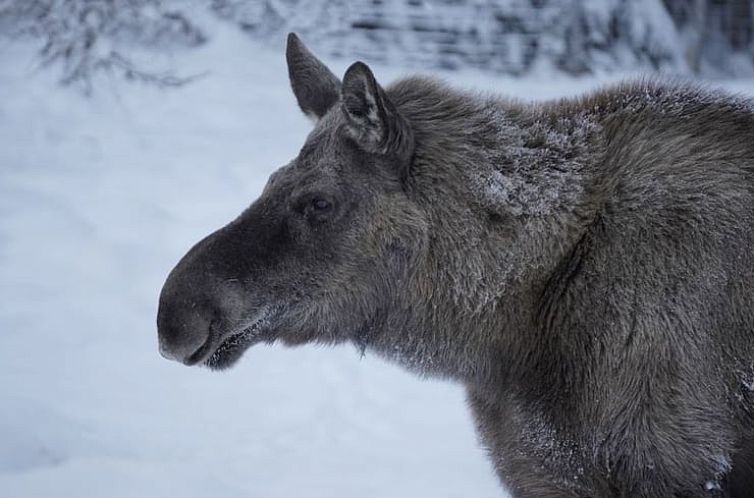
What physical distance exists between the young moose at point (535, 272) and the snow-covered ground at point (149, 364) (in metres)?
1.35

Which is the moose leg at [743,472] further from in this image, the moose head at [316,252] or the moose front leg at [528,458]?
the moose head at [316,252]

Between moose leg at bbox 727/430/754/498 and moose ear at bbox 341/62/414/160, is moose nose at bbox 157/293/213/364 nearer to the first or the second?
moose ear at bbox 341/62/414/160

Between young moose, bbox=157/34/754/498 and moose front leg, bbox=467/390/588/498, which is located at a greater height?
young moose, bbox=157/34/754/498

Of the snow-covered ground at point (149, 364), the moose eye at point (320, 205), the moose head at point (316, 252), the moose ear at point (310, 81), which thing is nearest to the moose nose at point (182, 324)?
the moose head at point (316, 252)

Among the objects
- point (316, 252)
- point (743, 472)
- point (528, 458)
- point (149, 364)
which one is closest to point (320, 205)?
point (316, 252)

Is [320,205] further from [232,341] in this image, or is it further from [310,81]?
[310,81]

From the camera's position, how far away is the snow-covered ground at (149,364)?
17.8 ft

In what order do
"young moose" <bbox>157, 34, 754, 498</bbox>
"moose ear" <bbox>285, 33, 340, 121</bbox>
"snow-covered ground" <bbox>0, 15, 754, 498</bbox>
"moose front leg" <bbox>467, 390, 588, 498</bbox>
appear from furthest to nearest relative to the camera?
"snow-covered ground" <bbox>0, 15, 754, 498</bbox> < "moose ear" <bbox>285, 33, 340, 121</bbox> < "moose front leg" <bbox>467, 390, 588, 498</bbox> < "young moose" <bbox>157, 34, 754, 498</bbox>

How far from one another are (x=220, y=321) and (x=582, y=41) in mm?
8048

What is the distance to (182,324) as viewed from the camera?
363 cm

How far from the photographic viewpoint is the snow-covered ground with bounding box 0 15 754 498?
543cm

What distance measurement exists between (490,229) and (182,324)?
3.60ft

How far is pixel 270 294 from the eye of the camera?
3742 mm

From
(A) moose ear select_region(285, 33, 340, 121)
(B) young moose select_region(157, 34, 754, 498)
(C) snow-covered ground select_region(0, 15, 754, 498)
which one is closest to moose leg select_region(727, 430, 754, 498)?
(B) young moose select_region(157, 34, 754, 498)
